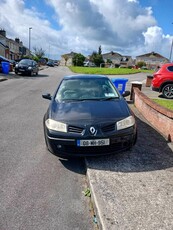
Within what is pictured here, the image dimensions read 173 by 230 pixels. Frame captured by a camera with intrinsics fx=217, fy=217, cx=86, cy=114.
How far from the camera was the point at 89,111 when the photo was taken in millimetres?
4062

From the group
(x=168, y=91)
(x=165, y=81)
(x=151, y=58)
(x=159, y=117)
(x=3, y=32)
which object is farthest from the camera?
(x=151, y=58)

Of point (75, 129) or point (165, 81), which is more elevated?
point (165, 81)

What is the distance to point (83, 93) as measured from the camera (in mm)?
5016

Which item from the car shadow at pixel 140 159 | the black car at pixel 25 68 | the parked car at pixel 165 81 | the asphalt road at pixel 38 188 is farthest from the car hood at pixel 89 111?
the black car at pixel 25 68

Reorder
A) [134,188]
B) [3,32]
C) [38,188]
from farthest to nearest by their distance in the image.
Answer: [3,32] → [38,188] → [134,188]

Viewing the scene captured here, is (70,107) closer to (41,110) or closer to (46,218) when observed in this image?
(46,218)

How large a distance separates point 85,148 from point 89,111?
2.46 ft

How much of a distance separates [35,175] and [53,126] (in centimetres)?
88

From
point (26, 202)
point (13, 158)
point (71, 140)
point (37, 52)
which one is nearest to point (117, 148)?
point (71, 140)

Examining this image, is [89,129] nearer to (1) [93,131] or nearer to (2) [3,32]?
(1) [93,131]

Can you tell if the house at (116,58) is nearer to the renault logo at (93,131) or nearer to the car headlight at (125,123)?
the car headlight at (125,123)

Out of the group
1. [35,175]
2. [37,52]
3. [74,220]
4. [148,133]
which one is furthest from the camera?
[37,52]

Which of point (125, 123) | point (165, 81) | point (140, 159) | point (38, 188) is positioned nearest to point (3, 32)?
point (165, 81)

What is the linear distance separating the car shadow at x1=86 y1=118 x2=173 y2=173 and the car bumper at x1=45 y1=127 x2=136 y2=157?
0.80 feet
